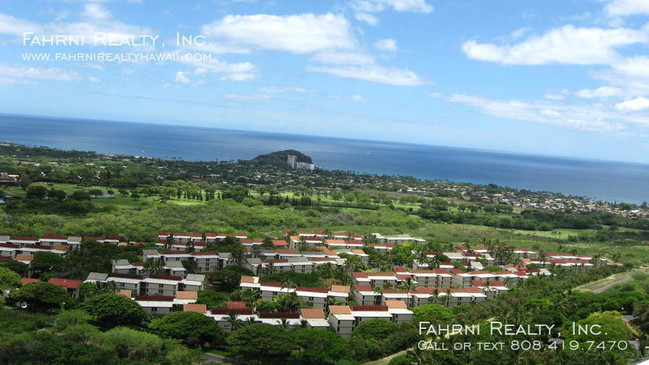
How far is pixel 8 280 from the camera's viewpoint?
26922 millimetres

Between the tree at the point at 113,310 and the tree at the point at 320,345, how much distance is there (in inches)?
304

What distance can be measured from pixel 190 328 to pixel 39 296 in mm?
7904

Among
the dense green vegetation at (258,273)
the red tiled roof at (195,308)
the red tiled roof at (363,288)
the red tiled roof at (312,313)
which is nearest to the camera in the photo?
the dense green vegetation at (258,273)

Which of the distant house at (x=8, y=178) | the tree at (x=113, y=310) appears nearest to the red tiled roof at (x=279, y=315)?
the tree at (x=113, y=310)

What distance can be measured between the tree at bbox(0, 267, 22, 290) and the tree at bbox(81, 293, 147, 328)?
190 inches

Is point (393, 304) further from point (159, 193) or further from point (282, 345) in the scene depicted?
point (159, 193)

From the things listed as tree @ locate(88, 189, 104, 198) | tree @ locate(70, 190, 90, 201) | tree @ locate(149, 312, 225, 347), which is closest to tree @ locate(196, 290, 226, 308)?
tree @ locate(149, 312, 225, 347)

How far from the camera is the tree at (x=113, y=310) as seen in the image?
79.8 ft

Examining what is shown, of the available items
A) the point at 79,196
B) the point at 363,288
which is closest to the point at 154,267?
the point at 363,288

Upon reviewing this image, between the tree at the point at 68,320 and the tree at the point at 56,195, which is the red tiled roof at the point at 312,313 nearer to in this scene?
the tree at the point at 68,320

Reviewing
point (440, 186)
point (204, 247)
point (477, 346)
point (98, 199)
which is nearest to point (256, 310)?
point (477, 346)

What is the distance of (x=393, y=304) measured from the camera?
2900 centimetres

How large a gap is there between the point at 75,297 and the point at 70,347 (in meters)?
8.79

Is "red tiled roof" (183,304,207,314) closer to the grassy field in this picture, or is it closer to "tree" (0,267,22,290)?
"tree" (0,267,22,290)
